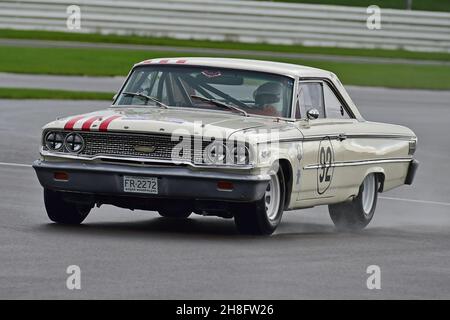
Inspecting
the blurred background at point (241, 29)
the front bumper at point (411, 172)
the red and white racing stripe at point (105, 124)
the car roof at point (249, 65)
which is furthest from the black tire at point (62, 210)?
the blurred background at point (241, 29)

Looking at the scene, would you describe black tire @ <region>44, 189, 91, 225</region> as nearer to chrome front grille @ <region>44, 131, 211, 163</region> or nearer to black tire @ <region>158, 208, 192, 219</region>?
chrome front grille @ <region>44, 131, 211, 163</region>

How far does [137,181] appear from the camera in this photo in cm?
1092

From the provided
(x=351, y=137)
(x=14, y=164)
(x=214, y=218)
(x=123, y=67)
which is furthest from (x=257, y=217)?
(x=123, y=67)

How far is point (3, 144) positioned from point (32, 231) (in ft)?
26.9

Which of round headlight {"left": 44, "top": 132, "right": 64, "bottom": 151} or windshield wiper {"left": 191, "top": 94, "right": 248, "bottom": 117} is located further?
windshield wiper {"left": 191, "top": 94, "right": 248, "bottom": 117}

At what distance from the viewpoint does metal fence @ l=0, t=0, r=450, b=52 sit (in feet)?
141

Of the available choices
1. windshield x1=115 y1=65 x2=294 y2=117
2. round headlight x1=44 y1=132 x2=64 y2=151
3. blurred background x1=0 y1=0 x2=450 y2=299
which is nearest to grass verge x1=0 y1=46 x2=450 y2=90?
blurred background x1=0 y1=0 x2=450 y2=299

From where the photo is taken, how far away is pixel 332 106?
13.0 meters

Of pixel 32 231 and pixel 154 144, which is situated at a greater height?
pixel 154 144

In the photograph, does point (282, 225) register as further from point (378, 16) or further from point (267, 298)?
point (378, 16)

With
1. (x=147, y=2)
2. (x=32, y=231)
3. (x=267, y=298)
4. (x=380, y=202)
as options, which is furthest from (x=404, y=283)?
(x=147, y=2)

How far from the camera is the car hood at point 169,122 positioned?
36.0ft

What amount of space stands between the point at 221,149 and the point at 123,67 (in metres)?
24.1

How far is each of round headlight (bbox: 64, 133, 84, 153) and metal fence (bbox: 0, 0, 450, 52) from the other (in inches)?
1240
